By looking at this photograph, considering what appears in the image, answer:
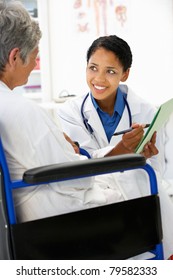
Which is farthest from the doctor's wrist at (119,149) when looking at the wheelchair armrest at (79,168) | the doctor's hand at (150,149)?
the wheelchair armrest at (79,168)

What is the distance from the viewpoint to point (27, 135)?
1.19 metres

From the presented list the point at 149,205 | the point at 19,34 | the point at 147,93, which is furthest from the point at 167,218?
the point at 147,93

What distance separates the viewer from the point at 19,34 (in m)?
1.26

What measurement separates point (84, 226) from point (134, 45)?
2556 mm

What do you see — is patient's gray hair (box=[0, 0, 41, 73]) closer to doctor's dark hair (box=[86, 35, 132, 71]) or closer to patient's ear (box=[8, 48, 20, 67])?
patient's ear (box=[8, 48, 20, 67])

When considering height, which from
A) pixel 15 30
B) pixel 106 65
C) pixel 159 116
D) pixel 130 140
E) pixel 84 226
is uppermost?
pixel 15 30

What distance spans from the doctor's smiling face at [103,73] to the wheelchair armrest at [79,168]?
826 millimetres

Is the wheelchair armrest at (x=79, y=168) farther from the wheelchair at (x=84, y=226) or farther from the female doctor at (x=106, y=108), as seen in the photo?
the female doctor at (x=106, y=108)

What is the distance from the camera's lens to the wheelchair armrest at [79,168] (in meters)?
1.07

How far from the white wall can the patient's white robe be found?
235cm

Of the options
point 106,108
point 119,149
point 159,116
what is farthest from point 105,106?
point 159,116

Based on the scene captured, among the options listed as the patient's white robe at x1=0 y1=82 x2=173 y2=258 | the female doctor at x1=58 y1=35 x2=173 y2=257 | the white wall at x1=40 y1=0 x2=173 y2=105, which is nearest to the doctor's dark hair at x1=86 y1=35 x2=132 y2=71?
the female doctor at x1=58 y1=35 x2=173 y2=257

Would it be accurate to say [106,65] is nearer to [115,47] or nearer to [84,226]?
[115,47]

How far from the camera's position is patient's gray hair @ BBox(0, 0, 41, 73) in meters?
1.24
